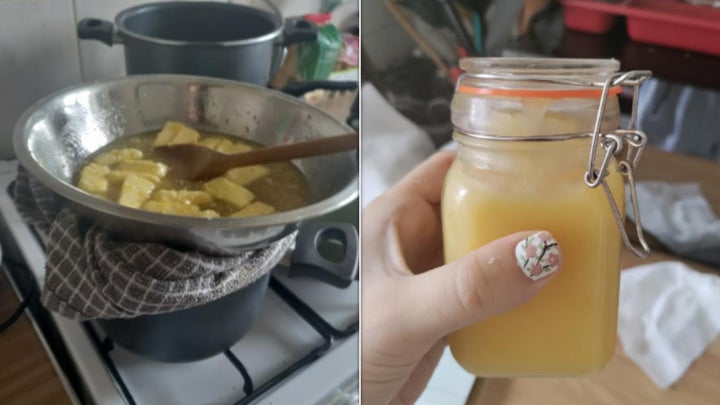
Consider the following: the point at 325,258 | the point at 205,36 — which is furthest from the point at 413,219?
the point at 205,36

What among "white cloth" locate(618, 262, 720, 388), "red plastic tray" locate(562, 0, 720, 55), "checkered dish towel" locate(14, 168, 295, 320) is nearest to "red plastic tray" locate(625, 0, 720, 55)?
"red plastic tray" locate(562, 0, 720, 55)

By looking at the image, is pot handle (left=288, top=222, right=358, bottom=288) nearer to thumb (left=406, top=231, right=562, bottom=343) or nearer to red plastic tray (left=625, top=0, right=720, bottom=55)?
thumb (left=406, top=231, right=562, bottom=343)

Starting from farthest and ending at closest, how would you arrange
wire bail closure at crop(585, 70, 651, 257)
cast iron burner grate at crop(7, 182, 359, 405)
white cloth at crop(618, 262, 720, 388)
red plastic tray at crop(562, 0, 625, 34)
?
1. red plastic tray at crop(562, 0, 625, 34)
2. white cloth at crop(618, 262, 720, 388)
3. cast iron burner grate at crop(7, 182, 359, 405)
4. wire bail closure at crop(585, 70, 651, 257)

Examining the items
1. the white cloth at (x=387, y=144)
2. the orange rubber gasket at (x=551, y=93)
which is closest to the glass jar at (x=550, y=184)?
the orange rubber gasket at (x=551, y=93)

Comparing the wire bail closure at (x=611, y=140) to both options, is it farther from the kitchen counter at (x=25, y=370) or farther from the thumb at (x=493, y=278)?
the kitchen counter at (x=25, y=370)

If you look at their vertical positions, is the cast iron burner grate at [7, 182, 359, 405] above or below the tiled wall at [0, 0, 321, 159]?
below

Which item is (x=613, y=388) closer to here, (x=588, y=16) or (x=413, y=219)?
(x=413, y=219)

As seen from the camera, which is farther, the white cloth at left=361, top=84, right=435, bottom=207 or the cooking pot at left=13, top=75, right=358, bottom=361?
the white cloth at left=361, top=84, right=435, bottom=207
